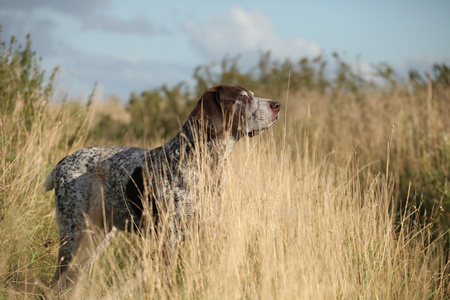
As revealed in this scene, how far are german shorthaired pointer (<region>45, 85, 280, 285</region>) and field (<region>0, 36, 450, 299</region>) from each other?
0.63 ft

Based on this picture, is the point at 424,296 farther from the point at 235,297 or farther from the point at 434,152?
the point at 434,152

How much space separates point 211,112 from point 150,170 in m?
0.69

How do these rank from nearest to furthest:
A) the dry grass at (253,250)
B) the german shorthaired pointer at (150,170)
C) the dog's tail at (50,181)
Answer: the dry grass at (253,250) < the german shorthaired pointer at (150,170) < the dog's tail at (50,181)

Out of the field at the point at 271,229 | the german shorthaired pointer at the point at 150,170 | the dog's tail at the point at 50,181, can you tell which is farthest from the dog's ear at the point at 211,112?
the dog's tail at the point at 50,181

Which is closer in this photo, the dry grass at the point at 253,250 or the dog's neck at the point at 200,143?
the dry grass at the point at 253,250

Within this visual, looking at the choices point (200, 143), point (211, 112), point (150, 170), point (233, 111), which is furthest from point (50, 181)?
point (233, 111)

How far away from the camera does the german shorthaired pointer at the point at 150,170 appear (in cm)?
306

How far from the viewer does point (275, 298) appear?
8.13 feet

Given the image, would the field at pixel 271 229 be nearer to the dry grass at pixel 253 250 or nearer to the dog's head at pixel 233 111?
the dry grass at pixel 253 250

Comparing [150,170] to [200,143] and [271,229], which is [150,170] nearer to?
[200,143]

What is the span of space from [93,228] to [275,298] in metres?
1.75

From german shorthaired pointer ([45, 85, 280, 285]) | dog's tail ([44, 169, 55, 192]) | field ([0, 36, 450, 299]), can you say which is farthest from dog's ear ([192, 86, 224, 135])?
dog's tail ([44, 169, 55, 192])

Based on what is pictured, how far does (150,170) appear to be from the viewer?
10.7ft

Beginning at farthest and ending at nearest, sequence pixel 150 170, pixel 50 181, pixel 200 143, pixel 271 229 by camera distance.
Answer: pixel 50 181 → pixel 150 170 → pixel 200 143 → pixel 271 229
